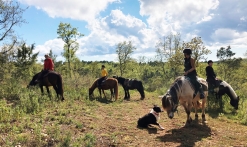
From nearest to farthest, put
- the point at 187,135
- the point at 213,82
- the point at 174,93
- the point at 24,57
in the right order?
the point at 187,135, the point at 174,93, the point at 213,82, the point at 24,57

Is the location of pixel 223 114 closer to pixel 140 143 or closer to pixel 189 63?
pixel 189 63

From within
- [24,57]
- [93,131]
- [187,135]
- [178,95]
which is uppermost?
[24,57]

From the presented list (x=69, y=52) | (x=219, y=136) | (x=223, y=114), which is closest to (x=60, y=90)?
(x=219, y=136)

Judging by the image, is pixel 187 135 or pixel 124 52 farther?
pixel 124 52

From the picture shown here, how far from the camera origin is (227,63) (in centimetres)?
3697

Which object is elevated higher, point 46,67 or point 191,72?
point 46,67

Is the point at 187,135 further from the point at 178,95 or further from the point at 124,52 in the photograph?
the point at 124,52

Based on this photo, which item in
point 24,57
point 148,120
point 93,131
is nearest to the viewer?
point 93,131

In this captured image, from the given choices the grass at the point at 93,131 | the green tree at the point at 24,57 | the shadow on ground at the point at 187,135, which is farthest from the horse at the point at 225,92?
the green tree at the point at 24,57

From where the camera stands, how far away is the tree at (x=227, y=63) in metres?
36.2

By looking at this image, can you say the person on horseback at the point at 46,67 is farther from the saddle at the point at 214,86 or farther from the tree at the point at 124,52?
the tree at the point at 124,52

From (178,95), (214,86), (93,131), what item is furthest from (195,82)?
(214,86)

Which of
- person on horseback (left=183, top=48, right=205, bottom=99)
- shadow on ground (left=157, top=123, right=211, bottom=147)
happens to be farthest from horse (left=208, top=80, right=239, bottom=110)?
person on horseback (left=183, top=48, right=205, bottom=99)

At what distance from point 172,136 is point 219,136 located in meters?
1.62
